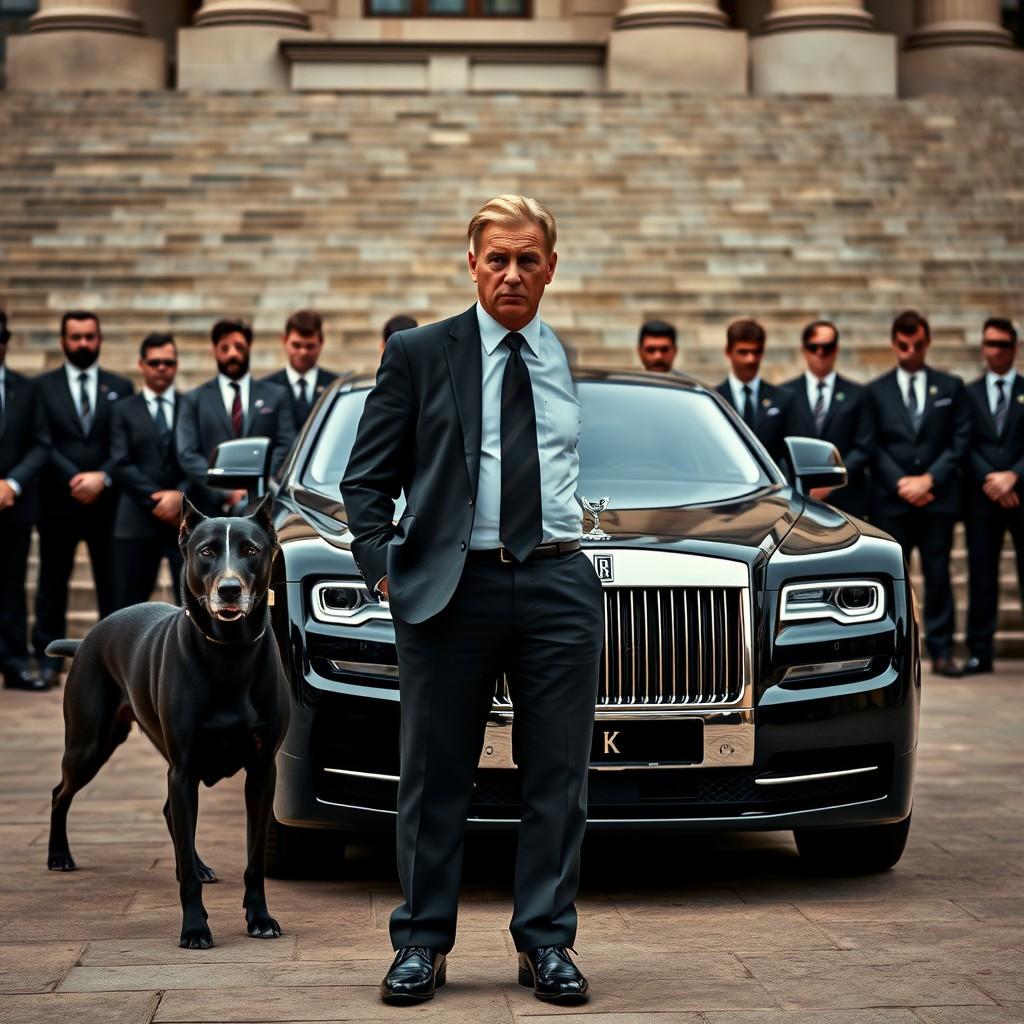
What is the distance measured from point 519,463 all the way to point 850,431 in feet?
25.5

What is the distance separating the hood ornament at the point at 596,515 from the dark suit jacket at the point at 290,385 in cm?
471

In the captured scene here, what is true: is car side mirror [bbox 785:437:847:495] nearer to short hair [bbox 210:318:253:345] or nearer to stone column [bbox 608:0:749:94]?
short hair [bbox 210:318:253:345]

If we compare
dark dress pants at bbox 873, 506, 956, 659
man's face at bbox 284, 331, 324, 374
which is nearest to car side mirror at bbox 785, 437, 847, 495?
man's face at bbox 284, 331, 324, 374

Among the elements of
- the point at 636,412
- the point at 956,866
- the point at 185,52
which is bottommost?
the point at 956,866

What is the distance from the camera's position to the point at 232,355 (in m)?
11.4

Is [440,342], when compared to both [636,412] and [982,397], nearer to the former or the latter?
[636,412]

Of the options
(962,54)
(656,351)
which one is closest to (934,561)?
(656,351)

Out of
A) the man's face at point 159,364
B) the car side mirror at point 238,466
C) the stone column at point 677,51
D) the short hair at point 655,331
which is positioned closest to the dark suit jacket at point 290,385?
the man's face at point 159,364

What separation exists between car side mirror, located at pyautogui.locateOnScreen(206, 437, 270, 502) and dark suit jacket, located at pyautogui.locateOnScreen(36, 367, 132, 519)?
13.9 ft

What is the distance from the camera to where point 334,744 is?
636cm

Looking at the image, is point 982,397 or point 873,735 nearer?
point 873,735

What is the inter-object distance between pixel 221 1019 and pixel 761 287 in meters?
16.6

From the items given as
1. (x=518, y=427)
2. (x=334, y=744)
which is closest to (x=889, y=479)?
(x=334, y=744)

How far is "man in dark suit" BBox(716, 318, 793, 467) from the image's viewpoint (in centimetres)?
1177
